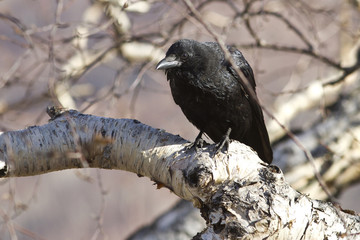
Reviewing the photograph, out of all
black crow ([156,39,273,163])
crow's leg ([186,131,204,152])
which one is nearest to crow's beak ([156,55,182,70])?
black crow ([156,39,273,163])

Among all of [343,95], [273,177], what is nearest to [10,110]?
[273,177]

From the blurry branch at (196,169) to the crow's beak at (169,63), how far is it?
661 millimetres

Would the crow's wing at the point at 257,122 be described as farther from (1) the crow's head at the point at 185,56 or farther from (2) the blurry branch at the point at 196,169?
(2) the blurry branch at the point at 196,169

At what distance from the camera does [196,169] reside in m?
3.31

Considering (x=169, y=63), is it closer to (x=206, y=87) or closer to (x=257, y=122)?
(x=206, y=87)

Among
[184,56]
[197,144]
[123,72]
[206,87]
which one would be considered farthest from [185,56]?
[123,72]

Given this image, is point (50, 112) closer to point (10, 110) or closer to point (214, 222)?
point (214, 222)

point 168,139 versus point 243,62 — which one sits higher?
point 243,62

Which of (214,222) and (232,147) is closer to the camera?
(214,222)

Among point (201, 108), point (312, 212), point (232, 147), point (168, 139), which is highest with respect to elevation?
point (201, 108)

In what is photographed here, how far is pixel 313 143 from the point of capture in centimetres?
614

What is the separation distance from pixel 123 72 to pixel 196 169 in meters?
2.36

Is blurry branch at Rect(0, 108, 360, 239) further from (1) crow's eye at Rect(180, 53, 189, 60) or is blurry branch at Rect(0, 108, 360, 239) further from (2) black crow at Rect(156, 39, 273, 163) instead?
(1) crow's eye at Rect(180, 53, 189, 60)

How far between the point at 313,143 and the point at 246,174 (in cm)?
304
